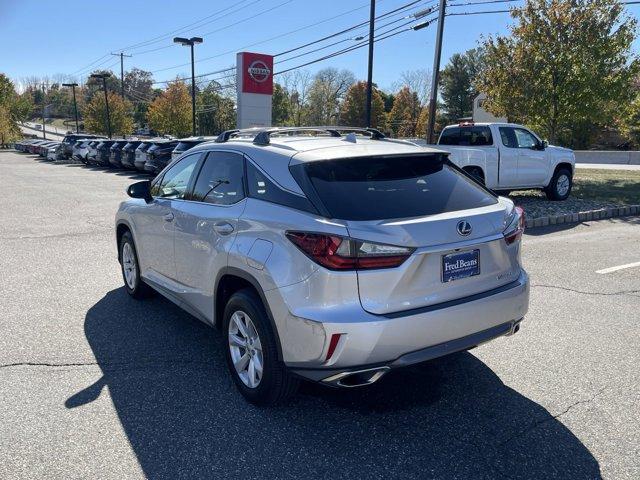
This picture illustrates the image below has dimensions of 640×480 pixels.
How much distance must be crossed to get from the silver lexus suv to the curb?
720cm

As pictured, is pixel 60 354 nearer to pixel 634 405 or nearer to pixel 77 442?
pixel 77 442

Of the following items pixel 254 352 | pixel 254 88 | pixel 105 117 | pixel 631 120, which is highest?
pixel 254 88

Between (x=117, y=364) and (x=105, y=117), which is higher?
(x=105, y=117)

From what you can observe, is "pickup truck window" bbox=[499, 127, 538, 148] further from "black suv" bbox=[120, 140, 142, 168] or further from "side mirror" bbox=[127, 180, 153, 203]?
"black suv" bbox=[120, 140, 142, 168]

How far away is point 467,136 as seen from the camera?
12516 mm

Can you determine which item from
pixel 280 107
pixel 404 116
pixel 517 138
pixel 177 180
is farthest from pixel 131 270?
pixel 280 107

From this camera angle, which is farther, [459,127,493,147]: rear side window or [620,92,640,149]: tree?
[620,92,640,149]: tree

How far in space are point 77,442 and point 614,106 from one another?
18.0m

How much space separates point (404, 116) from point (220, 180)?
225ft

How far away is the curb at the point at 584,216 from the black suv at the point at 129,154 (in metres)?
19.7

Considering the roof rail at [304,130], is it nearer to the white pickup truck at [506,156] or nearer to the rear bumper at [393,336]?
the rear bumper at [393,336]

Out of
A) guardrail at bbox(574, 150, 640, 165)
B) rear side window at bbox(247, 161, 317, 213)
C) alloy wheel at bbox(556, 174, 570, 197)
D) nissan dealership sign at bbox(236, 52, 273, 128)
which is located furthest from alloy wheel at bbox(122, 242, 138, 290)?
guardrail at bbox(574, 150, 640, 165)

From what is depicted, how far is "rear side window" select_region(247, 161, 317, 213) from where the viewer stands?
318 centimetres

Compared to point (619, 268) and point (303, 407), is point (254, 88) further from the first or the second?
point (303, 407)
